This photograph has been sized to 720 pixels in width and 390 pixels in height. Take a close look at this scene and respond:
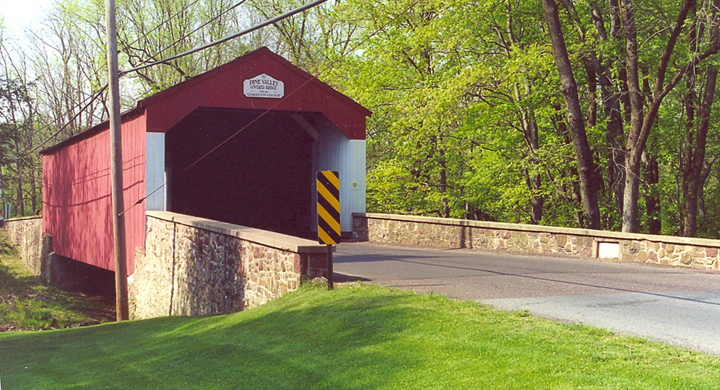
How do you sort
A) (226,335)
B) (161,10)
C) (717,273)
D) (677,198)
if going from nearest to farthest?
(226,335), (717,273), (677,198), (161,10)

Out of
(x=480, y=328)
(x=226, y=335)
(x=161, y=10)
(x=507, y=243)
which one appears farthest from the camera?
(x=161, y=10)

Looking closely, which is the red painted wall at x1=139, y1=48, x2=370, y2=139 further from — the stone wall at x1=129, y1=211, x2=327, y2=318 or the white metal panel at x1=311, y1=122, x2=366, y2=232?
the stone wall at x1=129, y1=211, x2=327, y2=318

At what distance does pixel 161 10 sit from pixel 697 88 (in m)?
29.0

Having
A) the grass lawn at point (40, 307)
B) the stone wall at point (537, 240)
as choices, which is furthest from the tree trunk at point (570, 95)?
the grass lawn at point (40, 307)

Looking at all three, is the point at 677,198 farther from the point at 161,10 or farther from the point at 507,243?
the point at 161,10

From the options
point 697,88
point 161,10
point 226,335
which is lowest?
point 226,335

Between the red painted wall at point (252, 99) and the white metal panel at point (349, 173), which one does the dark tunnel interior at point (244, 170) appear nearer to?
the white metal panel at point (349, 173)

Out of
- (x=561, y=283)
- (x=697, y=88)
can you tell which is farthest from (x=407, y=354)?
(x=697, y=88)

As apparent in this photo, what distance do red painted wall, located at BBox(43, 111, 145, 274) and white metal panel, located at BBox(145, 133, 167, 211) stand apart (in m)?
Answer: 0.20

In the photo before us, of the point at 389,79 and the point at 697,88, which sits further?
the point at 389,79

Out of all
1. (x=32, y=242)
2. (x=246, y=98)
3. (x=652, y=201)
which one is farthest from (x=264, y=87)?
(x=32, y=242)

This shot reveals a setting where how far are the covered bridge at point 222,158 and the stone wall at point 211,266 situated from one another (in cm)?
126

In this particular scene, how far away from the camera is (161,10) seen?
41531 mm

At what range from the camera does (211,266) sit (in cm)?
1280
